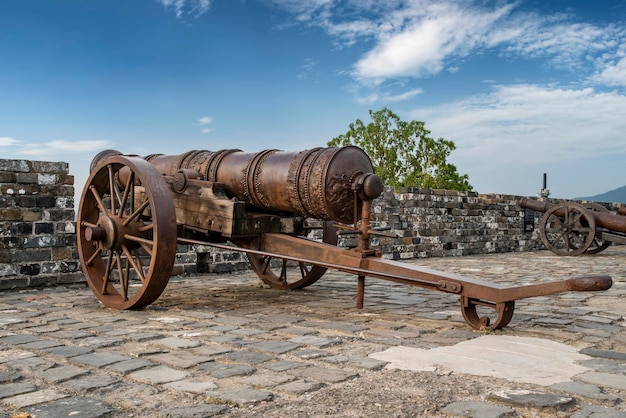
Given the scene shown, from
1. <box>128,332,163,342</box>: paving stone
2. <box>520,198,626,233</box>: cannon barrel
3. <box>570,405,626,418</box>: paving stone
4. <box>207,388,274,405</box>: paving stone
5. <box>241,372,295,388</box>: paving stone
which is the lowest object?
<box>570,405,626,418</box>: paving stone

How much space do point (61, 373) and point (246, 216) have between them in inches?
101

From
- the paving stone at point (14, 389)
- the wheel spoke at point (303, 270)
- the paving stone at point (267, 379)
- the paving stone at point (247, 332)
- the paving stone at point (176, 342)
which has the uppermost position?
the wheel spoke at point (303, 270)

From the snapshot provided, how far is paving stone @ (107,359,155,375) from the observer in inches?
124

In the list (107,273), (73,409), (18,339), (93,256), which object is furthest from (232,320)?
(73,409)

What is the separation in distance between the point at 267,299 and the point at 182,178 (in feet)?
4.50

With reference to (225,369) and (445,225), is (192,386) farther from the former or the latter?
(445,225)

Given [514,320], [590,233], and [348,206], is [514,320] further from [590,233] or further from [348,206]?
[590,233]

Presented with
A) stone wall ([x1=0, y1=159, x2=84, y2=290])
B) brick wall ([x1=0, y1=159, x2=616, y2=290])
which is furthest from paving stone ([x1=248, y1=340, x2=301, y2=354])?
stone wall ([x1=0, y1=159, x2=84, y2=290])

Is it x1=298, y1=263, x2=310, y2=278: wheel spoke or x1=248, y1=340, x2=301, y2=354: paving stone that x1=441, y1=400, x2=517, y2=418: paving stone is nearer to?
x1=248, y1=340, x2=301, y2=354: paving stone

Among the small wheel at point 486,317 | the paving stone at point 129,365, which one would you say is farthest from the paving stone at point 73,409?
the small wheel at point 486,317

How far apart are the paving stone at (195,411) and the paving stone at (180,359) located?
2.18ft

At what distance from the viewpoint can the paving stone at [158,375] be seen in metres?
2.99

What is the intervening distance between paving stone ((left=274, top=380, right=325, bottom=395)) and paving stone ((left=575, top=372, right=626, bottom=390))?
129cm

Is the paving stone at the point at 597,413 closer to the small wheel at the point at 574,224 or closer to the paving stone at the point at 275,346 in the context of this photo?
the paving stone at the point at 275,346
